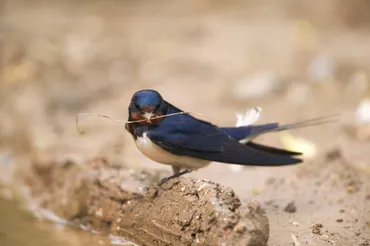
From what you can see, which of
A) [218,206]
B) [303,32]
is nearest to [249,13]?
[303,32]

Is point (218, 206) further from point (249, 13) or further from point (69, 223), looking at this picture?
point (249, 13)

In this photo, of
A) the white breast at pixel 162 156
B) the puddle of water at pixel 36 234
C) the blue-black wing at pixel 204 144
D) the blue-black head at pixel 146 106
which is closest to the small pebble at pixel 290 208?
the blue-black wing at pixel 204 144

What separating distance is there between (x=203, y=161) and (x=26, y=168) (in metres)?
2.19

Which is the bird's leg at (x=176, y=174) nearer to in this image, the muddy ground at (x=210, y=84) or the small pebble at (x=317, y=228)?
the muddy ground at (x=210, y=84)

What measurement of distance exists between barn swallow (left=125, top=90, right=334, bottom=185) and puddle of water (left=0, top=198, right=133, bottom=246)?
0.66m

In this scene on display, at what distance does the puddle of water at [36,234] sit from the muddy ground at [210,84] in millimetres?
158

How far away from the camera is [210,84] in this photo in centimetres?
695

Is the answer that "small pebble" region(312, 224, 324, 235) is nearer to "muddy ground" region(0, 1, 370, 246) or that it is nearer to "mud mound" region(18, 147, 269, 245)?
"muddy ground" region(0, 1, 370, 246)

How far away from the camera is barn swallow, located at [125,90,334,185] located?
3.59 m

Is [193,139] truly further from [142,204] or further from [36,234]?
[36,234]

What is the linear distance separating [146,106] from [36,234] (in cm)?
128

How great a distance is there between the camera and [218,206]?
9.96 ft

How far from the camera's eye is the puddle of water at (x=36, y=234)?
3975mm

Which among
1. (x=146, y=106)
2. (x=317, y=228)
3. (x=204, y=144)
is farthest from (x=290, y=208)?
(x=146, y=106)
